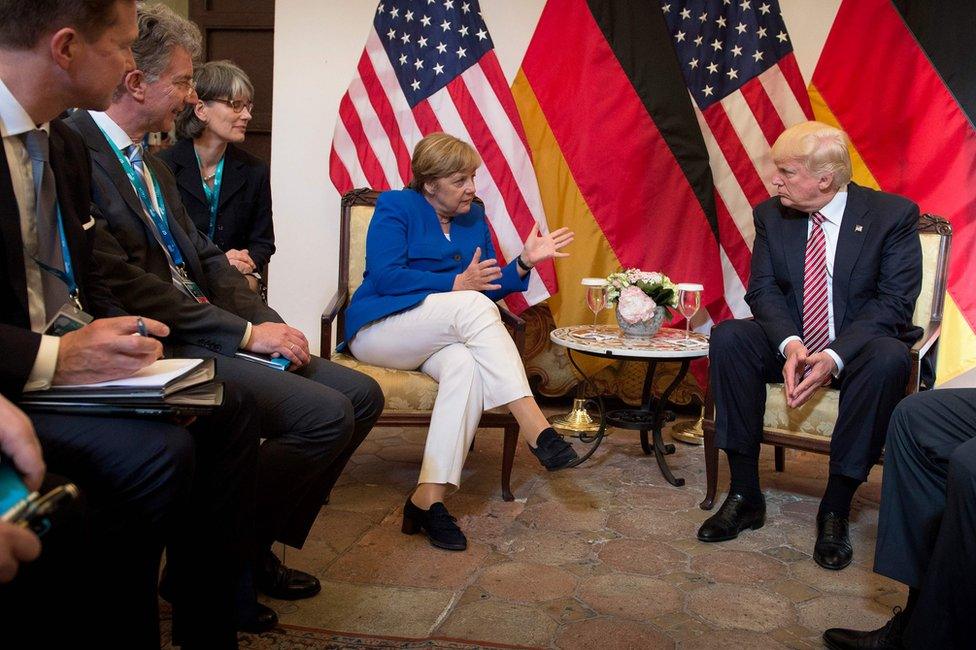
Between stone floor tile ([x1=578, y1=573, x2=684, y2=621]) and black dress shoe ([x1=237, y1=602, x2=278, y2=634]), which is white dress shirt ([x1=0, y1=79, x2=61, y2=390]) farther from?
stone floor tile ([x1=578, y1=573, x2=684, y2=621])

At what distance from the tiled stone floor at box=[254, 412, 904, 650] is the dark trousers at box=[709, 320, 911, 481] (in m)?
0.31

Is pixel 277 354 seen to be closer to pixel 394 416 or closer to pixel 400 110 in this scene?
pixel 394 416

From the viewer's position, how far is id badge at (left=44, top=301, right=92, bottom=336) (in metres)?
1.44

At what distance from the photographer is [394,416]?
2.82m

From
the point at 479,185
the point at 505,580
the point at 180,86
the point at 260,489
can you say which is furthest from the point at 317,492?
the point at 479,185

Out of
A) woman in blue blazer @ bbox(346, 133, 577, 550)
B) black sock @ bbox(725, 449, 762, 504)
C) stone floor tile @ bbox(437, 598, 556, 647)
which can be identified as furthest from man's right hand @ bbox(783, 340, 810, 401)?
stone floor tile @ bbox(437, 598, 556, 647)

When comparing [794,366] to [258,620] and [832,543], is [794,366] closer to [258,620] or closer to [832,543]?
[832,543]

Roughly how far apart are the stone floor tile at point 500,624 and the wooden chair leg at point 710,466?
1016mm

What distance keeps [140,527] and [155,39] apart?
1257mm

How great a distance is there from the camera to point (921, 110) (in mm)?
3721

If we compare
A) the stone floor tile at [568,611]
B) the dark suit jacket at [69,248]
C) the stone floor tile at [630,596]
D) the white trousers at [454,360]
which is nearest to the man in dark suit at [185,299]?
the dark suit jacket at [69,248]

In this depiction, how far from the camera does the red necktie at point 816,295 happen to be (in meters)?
2.85

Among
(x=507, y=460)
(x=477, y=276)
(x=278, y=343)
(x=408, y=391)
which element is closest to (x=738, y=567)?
(x=507, y=460)

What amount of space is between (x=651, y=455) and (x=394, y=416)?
4.23 feet
